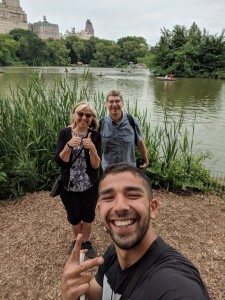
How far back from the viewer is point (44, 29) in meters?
133

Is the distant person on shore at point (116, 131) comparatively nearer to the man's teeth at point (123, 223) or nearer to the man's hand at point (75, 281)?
the man's teeth at point (123, 223)

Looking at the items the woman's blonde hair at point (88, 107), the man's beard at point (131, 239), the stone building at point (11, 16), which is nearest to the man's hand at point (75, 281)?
the man's beard at point (131, 239)

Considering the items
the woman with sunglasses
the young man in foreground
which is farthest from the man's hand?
the woman with sunglasses

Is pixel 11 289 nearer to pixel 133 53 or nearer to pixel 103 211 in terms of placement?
pixel 103 211

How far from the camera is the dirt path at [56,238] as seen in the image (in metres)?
2.31

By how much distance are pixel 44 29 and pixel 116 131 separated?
147m

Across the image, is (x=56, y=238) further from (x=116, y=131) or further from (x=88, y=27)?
(x=88, y=27)

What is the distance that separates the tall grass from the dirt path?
230 millimetres

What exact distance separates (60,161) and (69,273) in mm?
1412

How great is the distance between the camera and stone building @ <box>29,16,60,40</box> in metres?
131

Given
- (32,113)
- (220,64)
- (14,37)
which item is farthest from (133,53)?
(32,113)

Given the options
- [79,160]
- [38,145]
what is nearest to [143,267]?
[79,160]

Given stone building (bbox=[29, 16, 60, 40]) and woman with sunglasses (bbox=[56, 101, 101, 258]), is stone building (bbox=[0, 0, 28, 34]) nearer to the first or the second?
stone building (bbox=[29, 16, 60, 40])

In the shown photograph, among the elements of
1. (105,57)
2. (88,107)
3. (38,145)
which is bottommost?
(38,145)
